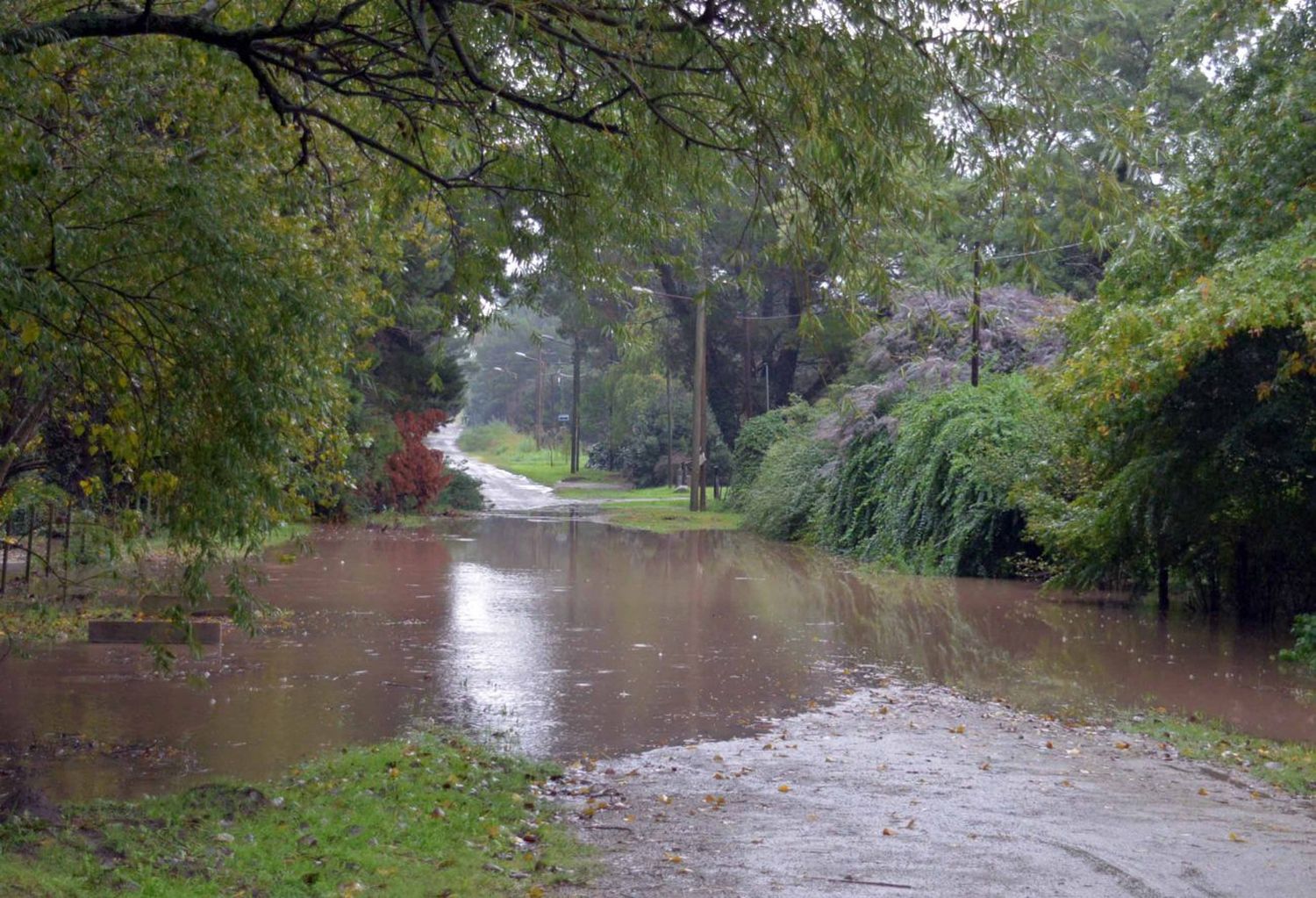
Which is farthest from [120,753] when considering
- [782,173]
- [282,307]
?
[782,173]

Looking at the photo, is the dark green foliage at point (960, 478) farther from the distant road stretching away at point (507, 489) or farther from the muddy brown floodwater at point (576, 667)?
the distant road stretching away at point (507, 489)

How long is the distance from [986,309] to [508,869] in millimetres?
4383

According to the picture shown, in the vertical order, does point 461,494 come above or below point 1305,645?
above

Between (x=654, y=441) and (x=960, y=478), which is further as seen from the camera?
(x=654, y=441)

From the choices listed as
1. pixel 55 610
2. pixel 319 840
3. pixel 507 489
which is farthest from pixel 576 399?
pixel 319 840

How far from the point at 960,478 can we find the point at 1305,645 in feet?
30.8

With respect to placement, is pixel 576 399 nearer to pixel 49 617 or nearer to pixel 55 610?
pixel 55 610

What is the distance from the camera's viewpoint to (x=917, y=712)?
11055 mm

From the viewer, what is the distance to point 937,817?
748cm

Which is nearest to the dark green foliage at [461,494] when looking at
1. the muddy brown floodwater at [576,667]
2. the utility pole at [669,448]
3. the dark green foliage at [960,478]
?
the utility pole at [669,448]

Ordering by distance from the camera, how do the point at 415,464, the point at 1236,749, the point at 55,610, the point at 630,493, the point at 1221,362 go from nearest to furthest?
1. the point at 1236,749
2. the point at 55,610
3. the point at 1221,362
4. the point at 415,464
5. the point at 630,493

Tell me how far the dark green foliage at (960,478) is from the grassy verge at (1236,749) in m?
8.67

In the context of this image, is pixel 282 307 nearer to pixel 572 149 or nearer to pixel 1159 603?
pixel 572 149

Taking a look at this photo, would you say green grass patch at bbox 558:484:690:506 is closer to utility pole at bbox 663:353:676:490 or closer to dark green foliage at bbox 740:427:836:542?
utility pole at bbox 663:353:676:490
